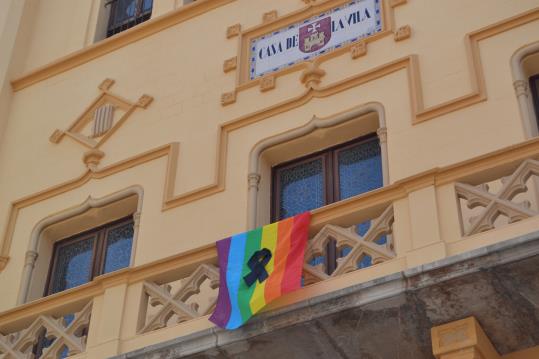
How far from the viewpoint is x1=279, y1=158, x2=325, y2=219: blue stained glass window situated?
13281 mm

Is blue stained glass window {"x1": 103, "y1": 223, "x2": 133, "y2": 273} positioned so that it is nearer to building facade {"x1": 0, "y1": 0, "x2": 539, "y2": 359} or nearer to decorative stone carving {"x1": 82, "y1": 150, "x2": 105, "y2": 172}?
building facade {"x1": 0, "y1": 0, "x2": 539, "y2": 359}

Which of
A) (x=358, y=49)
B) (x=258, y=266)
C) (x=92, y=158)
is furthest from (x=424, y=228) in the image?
(x=92, y=158)

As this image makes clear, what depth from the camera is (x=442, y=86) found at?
12.9m

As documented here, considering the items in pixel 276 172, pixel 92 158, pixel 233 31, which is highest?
pixel 233 31

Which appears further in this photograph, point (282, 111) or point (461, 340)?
point (282, 111)

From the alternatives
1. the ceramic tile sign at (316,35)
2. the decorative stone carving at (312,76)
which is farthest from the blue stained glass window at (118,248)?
the decorative stone carving at (312,76)

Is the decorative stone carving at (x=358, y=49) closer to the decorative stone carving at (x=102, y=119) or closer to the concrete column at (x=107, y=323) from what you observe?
the decorative stone carving at (x=102, y=119)

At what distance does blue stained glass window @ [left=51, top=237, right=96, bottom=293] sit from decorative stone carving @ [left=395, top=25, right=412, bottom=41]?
4422 mm

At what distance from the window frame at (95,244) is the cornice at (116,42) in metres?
2.95

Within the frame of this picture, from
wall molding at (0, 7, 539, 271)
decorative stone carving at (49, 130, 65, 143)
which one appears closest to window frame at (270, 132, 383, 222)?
wall molding at (0, 7, 539, 271)

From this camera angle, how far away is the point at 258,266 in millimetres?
11445

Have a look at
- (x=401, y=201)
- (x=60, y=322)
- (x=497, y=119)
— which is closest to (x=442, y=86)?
(x=497, y=119)

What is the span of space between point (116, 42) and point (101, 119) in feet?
4.76

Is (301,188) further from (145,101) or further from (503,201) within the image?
(503,201)
